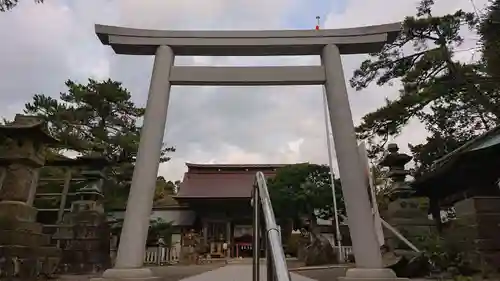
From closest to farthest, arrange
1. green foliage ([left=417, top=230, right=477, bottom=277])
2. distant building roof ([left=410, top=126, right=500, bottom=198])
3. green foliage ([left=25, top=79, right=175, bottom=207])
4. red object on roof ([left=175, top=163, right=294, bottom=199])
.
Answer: distant building roof ([left=410, top=126, right=500, bottom=198]) → green foliage ([left=417, top=230, right=477, bottom=277]) → green foliage ([left=25, top=79, right=175, bottom=207]) → red object on roof ([left=175, top=163, right=294, bottom=199])

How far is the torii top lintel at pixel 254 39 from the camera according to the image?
5.93 m

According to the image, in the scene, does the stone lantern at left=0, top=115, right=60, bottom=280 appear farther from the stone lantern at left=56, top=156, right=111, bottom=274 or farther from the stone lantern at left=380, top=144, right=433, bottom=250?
the stone lantern at left=380, top=144, right=433, bottom=250

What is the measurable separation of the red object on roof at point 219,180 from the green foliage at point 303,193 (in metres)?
1.58

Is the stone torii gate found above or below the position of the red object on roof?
below

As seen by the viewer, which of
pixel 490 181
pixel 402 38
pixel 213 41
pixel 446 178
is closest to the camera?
pixel 213 41

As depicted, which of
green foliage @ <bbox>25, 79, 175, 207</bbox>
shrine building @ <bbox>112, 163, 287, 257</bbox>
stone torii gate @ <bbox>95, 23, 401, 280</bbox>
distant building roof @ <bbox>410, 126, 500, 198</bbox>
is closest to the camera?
stone torii gate @ <bbox>95, 23, 401, 280</bbox>

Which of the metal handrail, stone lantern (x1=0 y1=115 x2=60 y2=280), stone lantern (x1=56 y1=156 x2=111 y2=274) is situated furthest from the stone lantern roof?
the metal handrail

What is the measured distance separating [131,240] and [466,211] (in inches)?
191

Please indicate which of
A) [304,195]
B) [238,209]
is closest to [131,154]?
[238,209]

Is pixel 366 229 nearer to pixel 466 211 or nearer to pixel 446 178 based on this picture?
pixel 466 211

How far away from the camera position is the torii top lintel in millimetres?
5930

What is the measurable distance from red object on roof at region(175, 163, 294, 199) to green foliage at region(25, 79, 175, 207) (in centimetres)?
430

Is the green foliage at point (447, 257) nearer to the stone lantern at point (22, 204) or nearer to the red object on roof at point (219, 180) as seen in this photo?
the stone lantern at point (22, 204)

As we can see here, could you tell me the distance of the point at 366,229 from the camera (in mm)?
5074
